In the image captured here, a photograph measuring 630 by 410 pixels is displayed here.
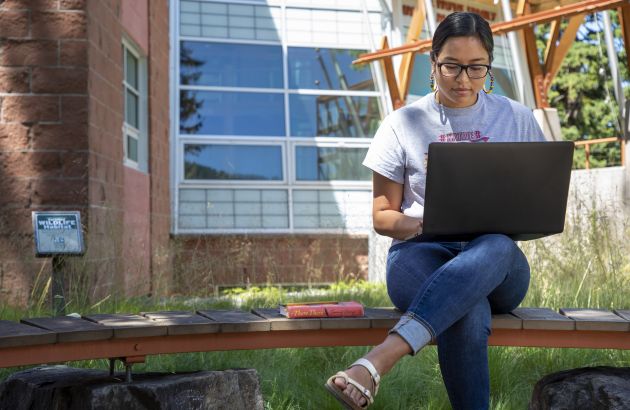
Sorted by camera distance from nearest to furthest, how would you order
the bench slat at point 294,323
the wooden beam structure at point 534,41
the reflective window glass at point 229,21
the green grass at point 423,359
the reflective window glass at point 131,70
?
the bench slat at point 294,323, the green grass at point 423,359, the reflective window glass at point 131,70, the wooden beam structure at point 534,41, the reflective window glass at point 229,21

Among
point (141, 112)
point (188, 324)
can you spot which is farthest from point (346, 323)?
point (141, 112)

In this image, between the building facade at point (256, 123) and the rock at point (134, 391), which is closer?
the rock at point (134, 391)

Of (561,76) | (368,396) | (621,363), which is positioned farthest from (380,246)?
(561,76)

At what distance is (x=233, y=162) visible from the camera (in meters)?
10.9

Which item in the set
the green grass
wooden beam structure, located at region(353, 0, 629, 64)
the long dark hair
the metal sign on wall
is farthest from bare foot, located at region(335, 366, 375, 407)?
wooden beam structure, located at region(353, 0, 629, 64)

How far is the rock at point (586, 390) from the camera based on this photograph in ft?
9.35

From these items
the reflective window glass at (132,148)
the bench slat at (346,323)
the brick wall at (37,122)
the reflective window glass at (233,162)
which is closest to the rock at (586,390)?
the bench slat at (346,323)

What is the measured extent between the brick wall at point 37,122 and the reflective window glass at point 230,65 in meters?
5.21

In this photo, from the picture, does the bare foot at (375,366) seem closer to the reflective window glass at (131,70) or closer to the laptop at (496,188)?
the laptop at (496,188)

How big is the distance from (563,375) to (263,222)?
797 cm

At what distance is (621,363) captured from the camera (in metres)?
3.80

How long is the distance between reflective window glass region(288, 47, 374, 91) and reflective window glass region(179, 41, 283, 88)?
20cm

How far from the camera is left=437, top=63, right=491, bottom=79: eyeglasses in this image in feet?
9.37

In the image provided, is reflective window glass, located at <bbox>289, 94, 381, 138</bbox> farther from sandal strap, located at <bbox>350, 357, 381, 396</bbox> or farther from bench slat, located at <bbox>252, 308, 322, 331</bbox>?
sandal strap, located at <bbox>350, 357, 381, 396</bbox>
